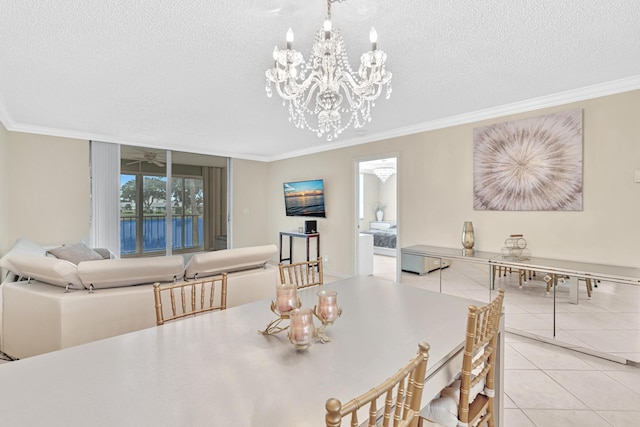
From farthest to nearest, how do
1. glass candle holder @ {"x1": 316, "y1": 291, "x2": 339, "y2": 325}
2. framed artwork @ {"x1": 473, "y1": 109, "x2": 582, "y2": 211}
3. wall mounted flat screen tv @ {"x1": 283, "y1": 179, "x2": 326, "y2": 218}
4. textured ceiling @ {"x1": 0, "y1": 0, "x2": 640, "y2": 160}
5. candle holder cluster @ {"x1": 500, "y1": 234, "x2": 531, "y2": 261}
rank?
1. wall mounted flat screen tv @ {"x1": 283, "y1": 179, "x2": 326, "y2": 218}
2. candle holder cluster @ {"x1": 500, "y1": 234, "x2": 531, "y2": 261}
3. framed artwork @ {"x1": 473, "y1": 109, "x2": 582, "y2": 211}
4. textured ceiling @ {"x1": 0, "y1": 0, "x2": 640, "y2": 160}
5. glass candle holder @ {"x1": 316, "y1": 291, "x2": 339, "y2": 325}

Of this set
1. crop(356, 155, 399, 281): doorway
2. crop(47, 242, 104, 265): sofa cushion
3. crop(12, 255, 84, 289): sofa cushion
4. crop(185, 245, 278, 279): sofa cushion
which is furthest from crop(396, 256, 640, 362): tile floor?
crop(47, 242, 104, 265): sofa cushion

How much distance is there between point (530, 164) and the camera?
130 inches

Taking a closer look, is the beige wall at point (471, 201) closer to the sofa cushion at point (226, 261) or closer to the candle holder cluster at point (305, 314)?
the sofa cushion at point (226, 261)

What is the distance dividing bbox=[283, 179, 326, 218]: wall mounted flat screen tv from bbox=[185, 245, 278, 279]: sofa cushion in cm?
261

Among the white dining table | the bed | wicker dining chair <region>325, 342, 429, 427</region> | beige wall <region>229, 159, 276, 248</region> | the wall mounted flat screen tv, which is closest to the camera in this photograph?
wicker dining chair <region>325, 342, 429, 427</region>

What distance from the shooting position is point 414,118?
395 cm

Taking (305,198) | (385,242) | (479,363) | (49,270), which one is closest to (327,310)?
(479,363)

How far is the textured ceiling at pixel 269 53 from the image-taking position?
71.0 inches

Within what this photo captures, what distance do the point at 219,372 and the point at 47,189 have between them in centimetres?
513

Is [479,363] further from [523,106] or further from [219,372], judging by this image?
[523,106]

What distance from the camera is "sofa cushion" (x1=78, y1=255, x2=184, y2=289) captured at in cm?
228

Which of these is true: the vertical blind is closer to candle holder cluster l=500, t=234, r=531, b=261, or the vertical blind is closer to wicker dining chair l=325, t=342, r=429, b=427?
wicker dining chair l=325, t=342, r=429, b=427

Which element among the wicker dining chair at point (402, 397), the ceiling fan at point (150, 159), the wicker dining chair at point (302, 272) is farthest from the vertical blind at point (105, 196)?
the wicker dining chair at point (402, 397)

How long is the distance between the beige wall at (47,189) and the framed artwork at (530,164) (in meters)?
5.68
